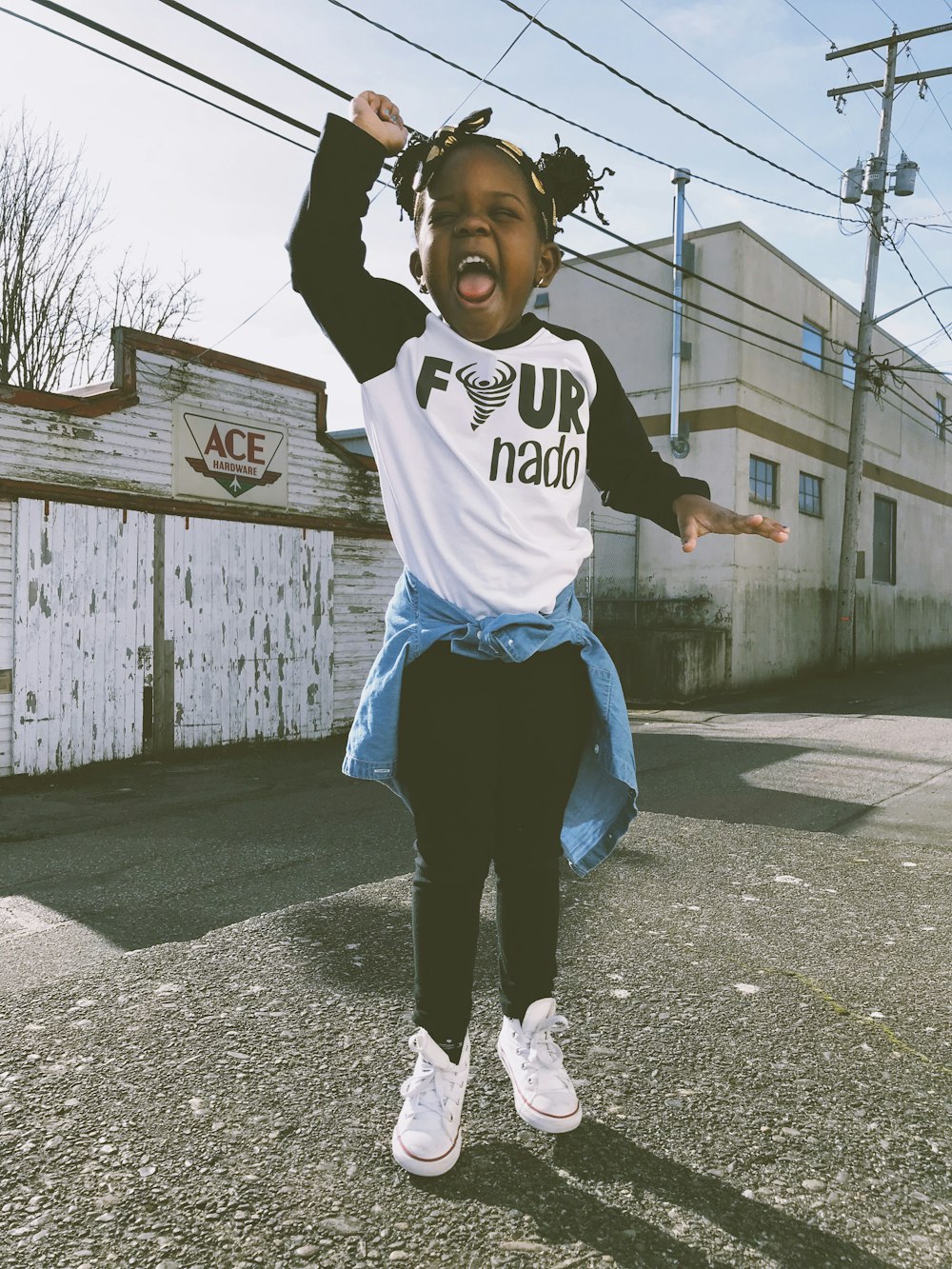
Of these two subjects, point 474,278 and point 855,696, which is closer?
point 474,278

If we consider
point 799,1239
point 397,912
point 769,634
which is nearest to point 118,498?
point 397,912

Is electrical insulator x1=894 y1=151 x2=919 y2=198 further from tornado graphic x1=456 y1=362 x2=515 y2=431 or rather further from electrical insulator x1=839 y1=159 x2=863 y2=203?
tornado graphic x1=456 y1=362 x2=515 y2=431

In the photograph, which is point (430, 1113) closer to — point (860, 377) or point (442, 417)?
point (442, 417)

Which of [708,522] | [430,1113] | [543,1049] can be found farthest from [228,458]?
[430,1113]

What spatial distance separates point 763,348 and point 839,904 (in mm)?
15789

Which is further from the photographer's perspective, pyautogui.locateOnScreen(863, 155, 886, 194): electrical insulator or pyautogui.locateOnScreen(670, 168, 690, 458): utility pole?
pyautogui.locateOnScreen(863, 155, 886, 194): electrical insulator

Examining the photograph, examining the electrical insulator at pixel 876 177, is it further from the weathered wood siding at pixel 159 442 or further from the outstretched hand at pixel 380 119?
the outstretched hand at pixel 380 119

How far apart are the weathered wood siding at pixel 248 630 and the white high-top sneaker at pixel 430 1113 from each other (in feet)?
27.5

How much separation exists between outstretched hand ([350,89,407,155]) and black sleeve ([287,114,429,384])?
0.06 ft

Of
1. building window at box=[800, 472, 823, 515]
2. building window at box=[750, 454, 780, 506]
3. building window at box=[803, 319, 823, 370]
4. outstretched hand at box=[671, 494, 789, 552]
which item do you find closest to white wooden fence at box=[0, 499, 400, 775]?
outstretched hand at box=[671, 494, 789, 552]

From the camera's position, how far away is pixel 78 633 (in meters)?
9.07

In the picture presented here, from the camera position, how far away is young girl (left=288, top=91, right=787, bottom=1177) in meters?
1.95

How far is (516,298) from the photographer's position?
2084 millimetres

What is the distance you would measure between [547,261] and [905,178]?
803 inches
